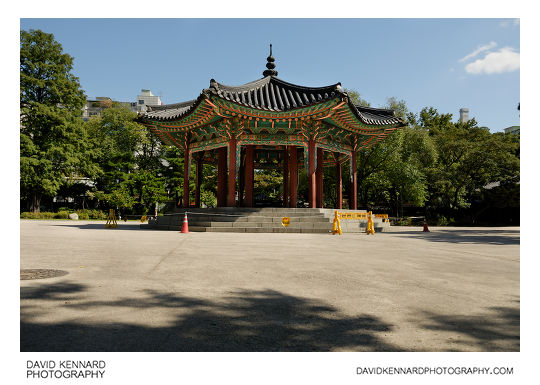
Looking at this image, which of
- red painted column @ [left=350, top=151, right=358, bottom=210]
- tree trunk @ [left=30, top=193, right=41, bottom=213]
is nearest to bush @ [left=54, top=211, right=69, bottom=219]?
tree trunk @ [left=30, top=193, right=41, bottom=213]

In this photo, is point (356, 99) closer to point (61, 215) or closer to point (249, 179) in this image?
point (249, 179)

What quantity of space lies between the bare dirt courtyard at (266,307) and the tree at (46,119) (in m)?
28.1

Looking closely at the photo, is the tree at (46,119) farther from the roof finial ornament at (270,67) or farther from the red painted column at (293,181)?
the red painted column at (293,181)

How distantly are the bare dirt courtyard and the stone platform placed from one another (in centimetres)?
803

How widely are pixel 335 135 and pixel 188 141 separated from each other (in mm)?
8506

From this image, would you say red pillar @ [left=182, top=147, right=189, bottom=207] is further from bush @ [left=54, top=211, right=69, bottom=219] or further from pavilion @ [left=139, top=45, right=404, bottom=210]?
bush @ [left=54, top=211, right=69, bottom=219]

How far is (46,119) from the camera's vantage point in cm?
2930

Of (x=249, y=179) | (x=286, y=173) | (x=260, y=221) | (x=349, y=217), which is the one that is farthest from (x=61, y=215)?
(x=349, y=217)

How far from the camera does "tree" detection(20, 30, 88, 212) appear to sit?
28.1 metres

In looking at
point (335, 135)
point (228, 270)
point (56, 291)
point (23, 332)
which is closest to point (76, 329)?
point (23, 332)

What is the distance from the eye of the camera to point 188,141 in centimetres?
1900

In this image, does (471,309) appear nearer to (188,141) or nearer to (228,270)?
(228,270)

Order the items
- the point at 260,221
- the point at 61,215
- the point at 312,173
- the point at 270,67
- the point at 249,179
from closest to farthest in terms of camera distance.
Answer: the point at 260,221 < the point at 312,173 < the point at 249,179 < the point at 270,67 < the point at 61,215

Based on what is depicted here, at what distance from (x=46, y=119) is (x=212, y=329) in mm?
34326
